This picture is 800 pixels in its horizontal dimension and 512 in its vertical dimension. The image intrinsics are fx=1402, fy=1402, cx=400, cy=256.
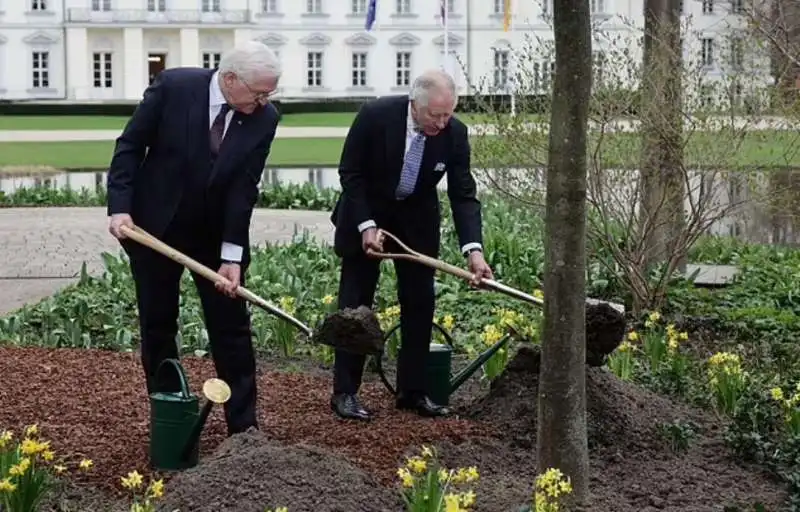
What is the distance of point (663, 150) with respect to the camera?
930 cm

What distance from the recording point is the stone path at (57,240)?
1086cm

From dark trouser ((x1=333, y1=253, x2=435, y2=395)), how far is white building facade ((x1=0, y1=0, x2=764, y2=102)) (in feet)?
188

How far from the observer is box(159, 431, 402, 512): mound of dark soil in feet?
14.2

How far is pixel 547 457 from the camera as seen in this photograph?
4590 millimetres

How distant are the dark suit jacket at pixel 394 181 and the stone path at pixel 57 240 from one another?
4198 millimetres

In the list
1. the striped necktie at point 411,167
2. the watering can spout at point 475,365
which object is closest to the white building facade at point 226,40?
the watering can spout at point 475,365

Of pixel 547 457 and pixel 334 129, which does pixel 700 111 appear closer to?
pixel 547 457

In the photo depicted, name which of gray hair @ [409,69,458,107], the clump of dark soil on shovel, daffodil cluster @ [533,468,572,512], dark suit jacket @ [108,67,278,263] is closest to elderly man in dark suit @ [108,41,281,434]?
dark suit jacket @ [108,67,278,263]

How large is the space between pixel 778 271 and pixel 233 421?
6.46 meters

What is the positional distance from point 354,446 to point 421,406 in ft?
2.50

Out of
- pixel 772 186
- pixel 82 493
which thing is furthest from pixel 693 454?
pixel 772 186

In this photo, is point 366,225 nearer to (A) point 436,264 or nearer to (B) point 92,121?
(A) point 436,264

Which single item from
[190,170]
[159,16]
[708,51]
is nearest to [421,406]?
[190,170]

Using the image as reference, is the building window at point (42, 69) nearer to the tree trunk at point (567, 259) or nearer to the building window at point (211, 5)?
the building window at point (211, 5)
